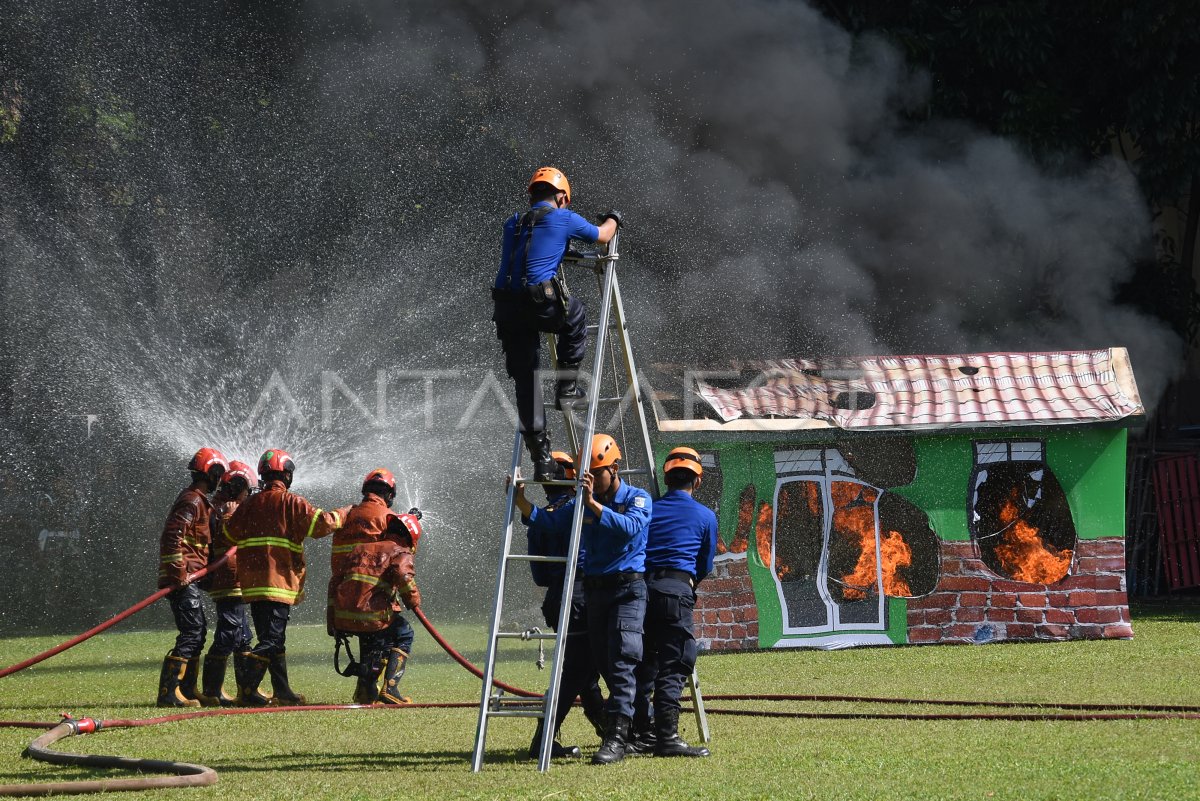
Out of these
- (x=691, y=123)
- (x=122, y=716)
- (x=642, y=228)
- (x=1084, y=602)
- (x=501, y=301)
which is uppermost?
(x=691, y=123)

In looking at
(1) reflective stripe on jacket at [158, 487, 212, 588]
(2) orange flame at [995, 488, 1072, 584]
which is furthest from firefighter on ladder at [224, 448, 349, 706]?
→ (2) orange flame at [995, 488, 1072, 584]

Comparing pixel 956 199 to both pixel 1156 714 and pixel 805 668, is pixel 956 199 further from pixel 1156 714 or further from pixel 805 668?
pixel 1156 714

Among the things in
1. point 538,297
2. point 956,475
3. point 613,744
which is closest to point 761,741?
point 613,744

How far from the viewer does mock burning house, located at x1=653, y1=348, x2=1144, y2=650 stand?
12.1m

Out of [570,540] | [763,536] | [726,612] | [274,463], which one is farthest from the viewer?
[763,536]

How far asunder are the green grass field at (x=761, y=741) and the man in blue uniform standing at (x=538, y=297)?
5.55ft

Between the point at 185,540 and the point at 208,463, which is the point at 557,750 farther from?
the point at 208,463

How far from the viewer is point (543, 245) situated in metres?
6.51

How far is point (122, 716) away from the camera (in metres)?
8.71

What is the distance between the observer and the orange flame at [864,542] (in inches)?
482

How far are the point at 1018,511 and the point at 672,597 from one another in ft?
21.7

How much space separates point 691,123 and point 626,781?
13.1 meters

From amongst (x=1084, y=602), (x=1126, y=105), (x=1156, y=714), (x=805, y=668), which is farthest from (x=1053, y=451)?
(x=1126, y=105)

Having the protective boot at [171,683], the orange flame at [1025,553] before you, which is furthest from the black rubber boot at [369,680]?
the orange flame at [1025,553]
